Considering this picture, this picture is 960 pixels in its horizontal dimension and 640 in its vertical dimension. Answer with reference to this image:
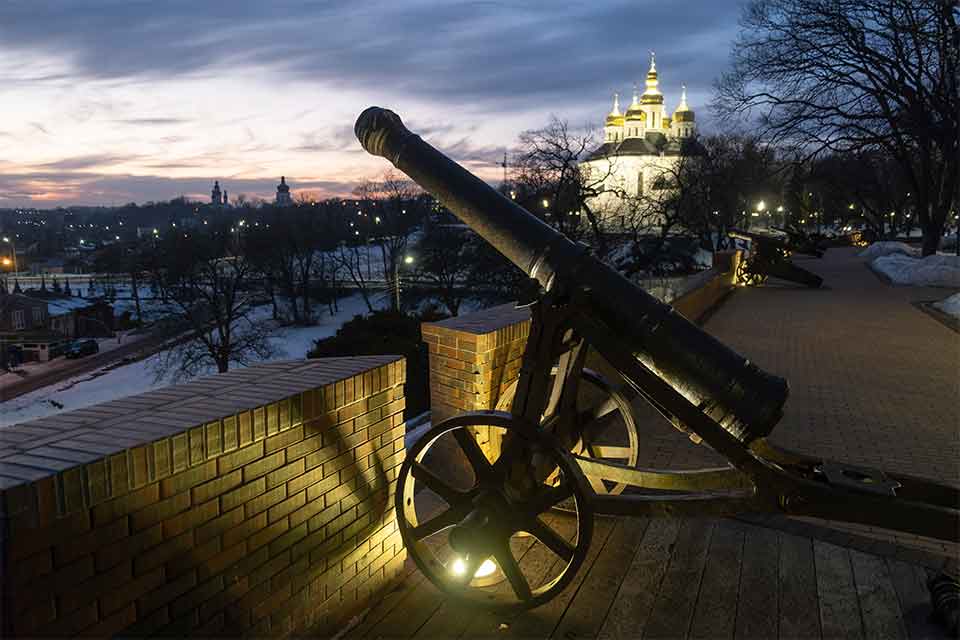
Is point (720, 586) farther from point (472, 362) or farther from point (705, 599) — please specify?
point (472, 362)

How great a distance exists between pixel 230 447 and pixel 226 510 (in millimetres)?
232

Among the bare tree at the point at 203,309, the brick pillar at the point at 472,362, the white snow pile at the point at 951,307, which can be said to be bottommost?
the bare tree at the point at 203,309

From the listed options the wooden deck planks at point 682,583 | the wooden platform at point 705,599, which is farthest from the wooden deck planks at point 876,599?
the wooden deck planks at point 682,583

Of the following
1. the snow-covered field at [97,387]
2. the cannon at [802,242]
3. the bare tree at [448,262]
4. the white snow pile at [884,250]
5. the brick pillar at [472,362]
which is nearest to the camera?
the brick pillar at [472,362]

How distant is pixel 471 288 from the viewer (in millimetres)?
34188

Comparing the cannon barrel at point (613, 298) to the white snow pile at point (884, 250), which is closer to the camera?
the cannon barrel at point (613, 298)

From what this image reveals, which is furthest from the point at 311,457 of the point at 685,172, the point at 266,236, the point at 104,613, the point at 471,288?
the point at 266,236

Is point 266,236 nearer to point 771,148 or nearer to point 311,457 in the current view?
point 771,148

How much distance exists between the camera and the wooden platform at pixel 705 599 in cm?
300

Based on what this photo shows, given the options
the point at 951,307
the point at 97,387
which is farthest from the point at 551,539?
the point at 97,387

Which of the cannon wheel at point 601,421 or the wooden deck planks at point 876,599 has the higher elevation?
the cannon wheel at point 601,421

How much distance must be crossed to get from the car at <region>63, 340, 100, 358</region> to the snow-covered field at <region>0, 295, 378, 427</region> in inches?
178

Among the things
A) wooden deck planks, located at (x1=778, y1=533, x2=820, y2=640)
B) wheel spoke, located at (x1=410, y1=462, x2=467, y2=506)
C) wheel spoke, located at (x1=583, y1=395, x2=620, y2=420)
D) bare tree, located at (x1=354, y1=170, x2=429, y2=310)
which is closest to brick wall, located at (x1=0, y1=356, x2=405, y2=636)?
wheel spoke, located at (x1=410, y1=462, x2=467, y2=506)

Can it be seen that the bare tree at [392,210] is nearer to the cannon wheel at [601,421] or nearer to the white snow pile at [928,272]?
the white snow pile at [928,272]
